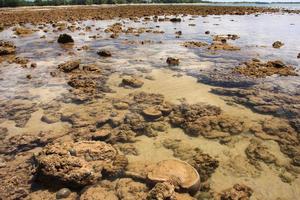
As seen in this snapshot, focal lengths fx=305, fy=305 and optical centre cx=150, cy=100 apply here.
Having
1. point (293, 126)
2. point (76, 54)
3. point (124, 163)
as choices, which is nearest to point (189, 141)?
point (124, 163)

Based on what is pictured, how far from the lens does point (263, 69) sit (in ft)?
49.6

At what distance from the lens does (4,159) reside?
8039 millimetres

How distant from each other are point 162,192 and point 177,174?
85 cm

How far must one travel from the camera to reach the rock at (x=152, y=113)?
1013 cm

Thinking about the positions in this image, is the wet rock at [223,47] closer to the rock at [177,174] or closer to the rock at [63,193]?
the rock at [177,174]

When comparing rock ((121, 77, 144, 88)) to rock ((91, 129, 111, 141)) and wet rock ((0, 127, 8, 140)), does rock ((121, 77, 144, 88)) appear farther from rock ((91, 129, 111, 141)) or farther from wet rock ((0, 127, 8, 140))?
wet rock ((0, 127, 8, 140))

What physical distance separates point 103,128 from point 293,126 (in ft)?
19.5

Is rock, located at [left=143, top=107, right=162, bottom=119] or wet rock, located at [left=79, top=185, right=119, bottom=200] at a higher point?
rock, located at [left=143, top=107, right=162, bottom=119]

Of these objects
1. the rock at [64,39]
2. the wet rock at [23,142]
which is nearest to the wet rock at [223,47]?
the rock at [64,39]

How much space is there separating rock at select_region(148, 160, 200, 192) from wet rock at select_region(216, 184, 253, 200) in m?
0.58

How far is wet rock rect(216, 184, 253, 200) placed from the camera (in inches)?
259

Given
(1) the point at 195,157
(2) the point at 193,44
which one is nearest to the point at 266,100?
(1) the point at 195,157

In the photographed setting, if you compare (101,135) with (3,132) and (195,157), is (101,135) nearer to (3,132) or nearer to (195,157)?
(195,157)

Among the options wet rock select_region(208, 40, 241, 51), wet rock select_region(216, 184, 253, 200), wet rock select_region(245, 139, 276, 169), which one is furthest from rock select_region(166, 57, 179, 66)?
wet rock select_region(216, 184, 253, 200)
